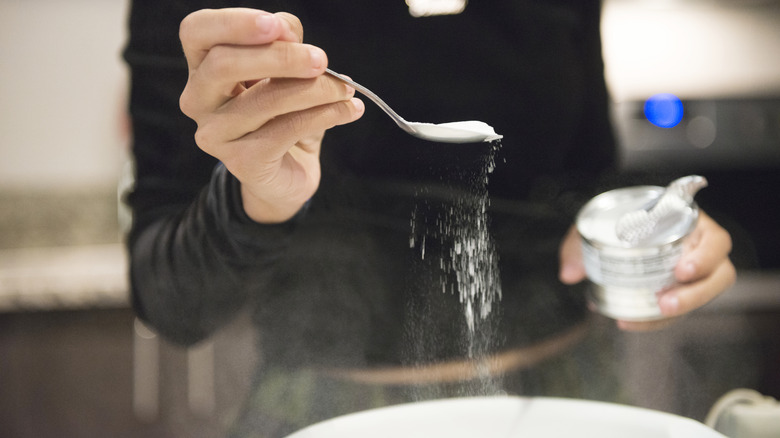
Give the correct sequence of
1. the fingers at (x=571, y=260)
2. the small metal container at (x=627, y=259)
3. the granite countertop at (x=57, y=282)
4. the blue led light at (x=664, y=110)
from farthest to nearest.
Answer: the blue led light at (x=664, y=110)
the granite countertop at (x=57, y=282)
the fingers at (x=571, y=260)
the small metal container at (x=627, y=259)

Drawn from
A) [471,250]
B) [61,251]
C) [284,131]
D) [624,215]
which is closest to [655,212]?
[624,215]

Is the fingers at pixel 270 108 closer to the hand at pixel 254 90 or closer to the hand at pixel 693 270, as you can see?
the hand at pixel 254 90

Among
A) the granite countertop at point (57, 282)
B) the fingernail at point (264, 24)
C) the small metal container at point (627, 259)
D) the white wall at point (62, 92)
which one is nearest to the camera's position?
the fingernail at point (264, 24)

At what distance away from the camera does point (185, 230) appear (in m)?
0.36

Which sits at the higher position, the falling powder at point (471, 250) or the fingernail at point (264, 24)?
the fingernail at point (264, 24)

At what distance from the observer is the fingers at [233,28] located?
226 millimetres

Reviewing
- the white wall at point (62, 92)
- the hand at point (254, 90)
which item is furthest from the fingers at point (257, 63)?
the white wall at point (62, 92)

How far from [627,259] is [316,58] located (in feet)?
0.78

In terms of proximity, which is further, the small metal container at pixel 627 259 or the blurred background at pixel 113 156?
the blurred background at pixel 113 156

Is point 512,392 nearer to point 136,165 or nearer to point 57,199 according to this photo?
point 136,165

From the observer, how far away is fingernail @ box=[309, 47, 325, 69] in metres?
0.23

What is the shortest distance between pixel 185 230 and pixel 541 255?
335 millimetres

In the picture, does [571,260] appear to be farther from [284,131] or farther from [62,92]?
[62,92]

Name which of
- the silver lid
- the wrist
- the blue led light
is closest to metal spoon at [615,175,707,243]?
the silver lid
